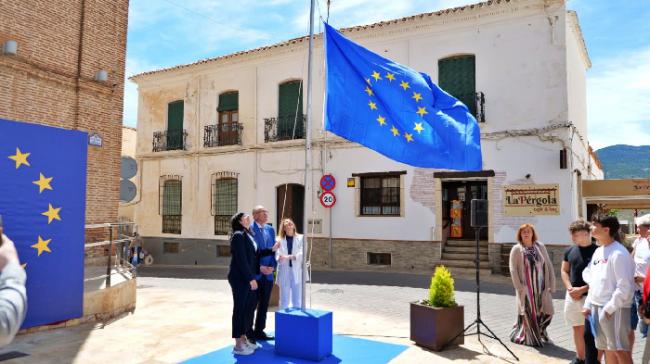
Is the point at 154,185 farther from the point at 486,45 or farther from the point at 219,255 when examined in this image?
the point at 486,45

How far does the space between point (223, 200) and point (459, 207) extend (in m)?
9.05

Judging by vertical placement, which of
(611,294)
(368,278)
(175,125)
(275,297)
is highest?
(175,125)

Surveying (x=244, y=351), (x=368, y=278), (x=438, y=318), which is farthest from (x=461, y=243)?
(x=244, y=351)

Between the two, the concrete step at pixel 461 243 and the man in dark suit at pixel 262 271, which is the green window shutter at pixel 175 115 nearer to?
the concrete step at pixel 461 243

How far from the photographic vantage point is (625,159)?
111438 mm

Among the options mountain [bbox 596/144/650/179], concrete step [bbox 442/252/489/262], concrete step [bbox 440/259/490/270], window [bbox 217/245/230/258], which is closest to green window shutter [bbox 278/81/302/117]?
window [bbox 217/245/230/258]

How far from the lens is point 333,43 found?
6047 mm

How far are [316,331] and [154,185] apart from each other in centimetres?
1685

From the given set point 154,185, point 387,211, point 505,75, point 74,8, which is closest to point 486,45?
point 505,75

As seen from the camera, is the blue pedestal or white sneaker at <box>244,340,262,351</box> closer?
the blue pedestal

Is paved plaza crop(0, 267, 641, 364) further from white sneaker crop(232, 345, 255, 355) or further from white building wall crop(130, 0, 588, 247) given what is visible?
white building wall crop(130, 0, 588, 247)

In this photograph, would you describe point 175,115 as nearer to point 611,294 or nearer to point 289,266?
point 289,266

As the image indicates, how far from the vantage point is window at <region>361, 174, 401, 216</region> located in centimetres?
1591

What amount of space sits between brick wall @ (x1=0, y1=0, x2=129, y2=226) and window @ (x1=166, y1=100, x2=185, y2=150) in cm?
828
